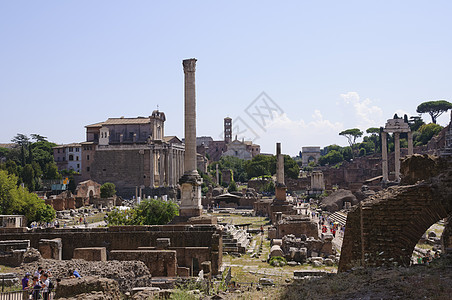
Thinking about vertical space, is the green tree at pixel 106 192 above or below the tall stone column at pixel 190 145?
below

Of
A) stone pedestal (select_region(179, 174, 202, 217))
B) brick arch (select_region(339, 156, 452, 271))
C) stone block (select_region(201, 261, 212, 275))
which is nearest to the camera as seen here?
brick arch (select_region(339, 156, 452, 271))

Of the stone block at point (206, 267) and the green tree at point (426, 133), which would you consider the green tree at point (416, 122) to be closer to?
the green tree at point (426, 133)

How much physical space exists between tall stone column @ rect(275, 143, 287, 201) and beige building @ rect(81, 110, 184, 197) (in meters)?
31.4

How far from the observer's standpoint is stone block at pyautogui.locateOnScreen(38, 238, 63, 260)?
20156 mm

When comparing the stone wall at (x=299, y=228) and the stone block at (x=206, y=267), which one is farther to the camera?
the stone wall at (x=299, y=228)

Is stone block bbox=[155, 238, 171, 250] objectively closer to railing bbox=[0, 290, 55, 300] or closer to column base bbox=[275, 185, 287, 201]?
railing bbox=[0, 290, 55, 300]

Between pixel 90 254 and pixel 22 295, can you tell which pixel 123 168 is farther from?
pixel 22 295

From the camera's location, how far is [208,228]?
2048cm

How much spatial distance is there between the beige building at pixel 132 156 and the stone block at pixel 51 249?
5555cm

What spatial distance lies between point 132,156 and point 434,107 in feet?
221

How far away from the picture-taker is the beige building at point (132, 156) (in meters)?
78.1

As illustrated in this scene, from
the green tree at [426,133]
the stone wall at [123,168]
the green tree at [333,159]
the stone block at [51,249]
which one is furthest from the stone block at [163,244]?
the green tree at [333,159]

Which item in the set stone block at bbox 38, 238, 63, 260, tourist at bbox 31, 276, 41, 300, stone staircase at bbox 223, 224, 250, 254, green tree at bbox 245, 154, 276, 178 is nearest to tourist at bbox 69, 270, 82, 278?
tourist at bbox 31, 276, 41, 300

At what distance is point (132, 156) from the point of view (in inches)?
3123
